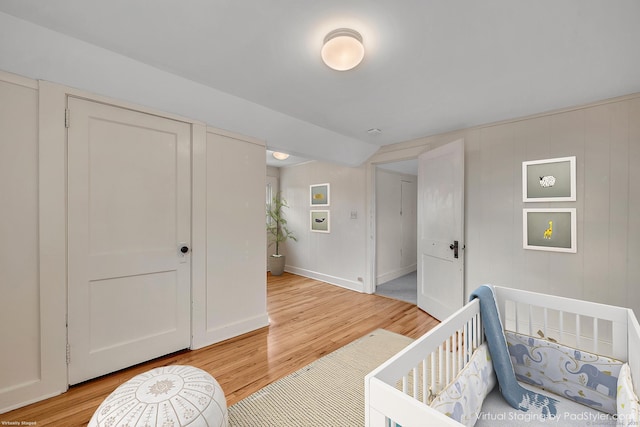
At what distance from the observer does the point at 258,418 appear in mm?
1542

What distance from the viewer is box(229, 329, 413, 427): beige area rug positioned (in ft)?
5.04

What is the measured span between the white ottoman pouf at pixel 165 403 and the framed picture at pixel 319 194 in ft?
11.9

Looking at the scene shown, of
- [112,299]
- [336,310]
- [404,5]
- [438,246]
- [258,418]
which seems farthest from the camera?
[336,310]

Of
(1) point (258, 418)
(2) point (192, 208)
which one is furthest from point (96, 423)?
(2) point (192, 208)

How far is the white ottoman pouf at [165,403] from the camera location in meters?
1.02

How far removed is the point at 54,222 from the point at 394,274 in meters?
4.60

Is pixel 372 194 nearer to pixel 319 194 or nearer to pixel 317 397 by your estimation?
pixel 319 194

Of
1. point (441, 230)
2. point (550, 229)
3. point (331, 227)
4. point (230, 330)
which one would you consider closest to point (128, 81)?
point (230, 330)

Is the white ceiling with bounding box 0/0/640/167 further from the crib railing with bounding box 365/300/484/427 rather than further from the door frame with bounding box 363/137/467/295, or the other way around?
the crib railing with bounding box 365/300/484/427

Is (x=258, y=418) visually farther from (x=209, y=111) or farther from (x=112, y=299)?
(x=209, y=111)

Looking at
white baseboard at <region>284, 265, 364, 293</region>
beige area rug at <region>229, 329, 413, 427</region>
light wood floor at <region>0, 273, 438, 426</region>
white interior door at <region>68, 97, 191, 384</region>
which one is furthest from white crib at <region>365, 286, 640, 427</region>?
white baseboard at <region>284, 265, 364, 293</region>

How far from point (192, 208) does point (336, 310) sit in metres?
2.11

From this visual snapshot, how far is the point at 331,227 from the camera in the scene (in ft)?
15.1

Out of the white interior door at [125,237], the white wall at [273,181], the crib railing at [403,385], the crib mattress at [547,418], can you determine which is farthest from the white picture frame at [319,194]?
the crib mattress at [547,418]
